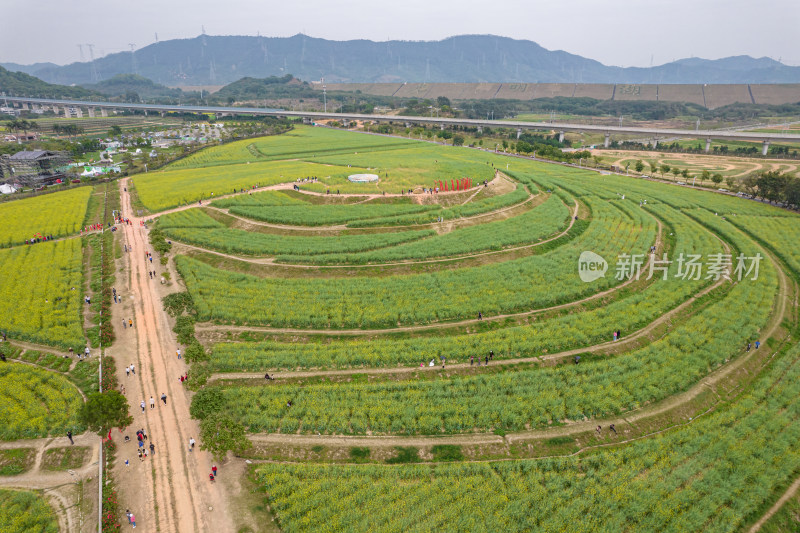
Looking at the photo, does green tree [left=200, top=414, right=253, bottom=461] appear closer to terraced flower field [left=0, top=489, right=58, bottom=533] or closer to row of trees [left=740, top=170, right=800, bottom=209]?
terraced flower field [left=0, top=489, right=58, bottom=533]

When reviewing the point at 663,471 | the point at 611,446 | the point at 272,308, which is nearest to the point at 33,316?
the point at 272,308

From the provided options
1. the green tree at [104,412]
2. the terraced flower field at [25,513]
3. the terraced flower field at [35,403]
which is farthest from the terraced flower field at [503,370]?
the terraced flower field at [35,403]

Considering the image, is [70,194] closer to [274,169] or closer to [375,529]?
[274,169]

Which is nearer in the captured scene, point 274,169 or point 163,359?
point 163,359

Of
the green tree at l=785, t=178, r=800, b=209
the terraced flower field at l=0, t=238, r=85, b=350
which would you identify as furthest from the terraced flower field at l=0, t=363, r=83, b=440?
the green tree at l=785, t=178, r=800, b=209

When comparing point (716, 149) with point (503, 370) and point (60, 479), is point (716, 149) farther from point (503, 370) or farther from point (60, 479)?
point (60, 479)

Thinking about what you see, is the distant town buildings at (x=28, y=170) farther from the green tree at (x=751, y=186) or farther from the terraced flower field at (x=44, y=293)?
the green tree at (x=751, y=186)
